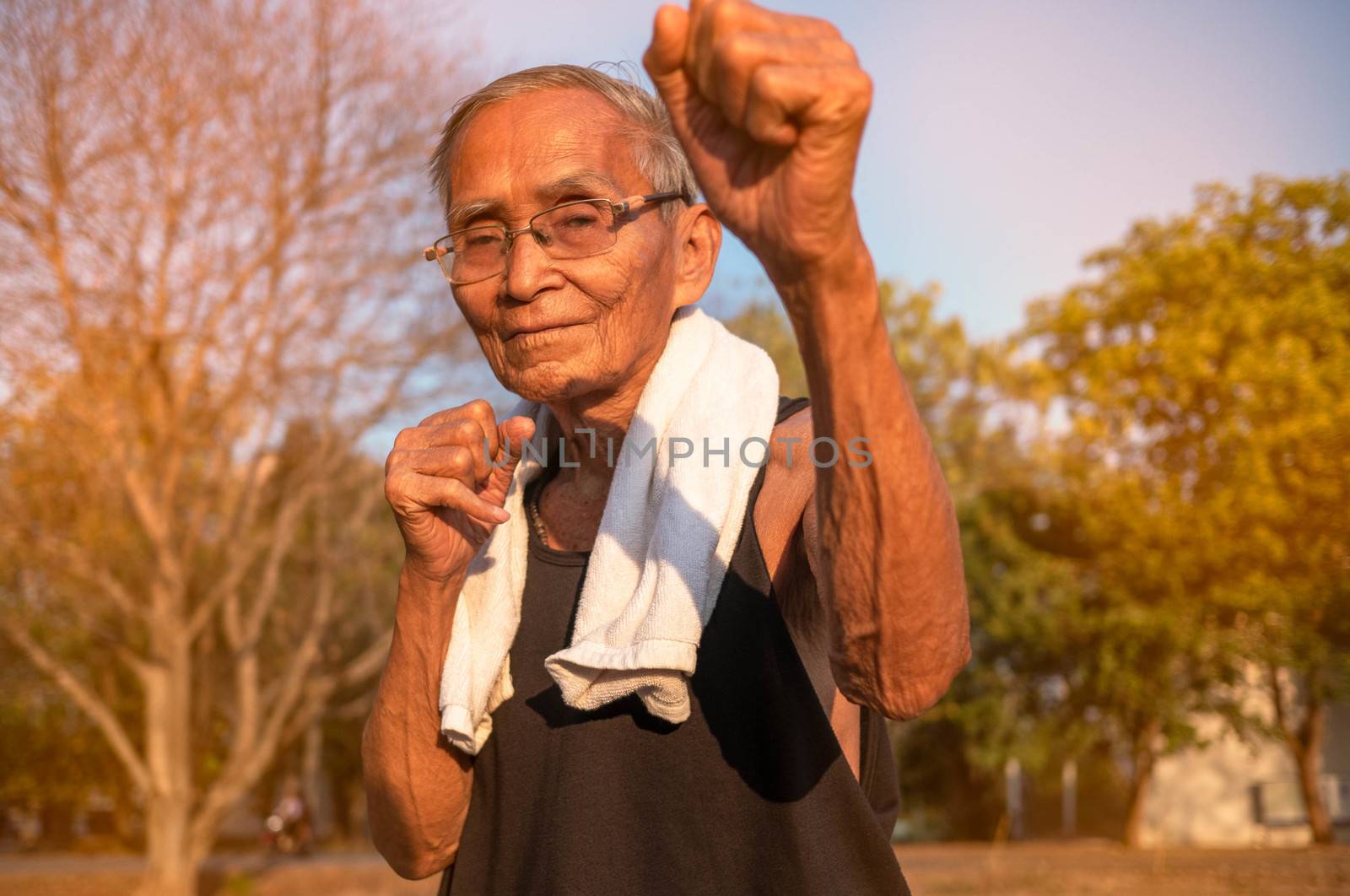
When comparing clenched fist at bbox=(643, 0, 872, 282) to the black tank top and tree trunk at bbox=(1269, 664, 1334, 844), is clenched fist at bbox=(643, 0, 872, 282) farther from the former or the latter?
tree trunk at bbox=(1269, 664, 1334, 844)

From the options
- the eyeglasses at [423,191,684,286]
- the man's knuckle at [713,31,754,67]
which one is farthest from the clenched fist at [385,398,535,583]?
the man's knuckle at [713,31,754,67]

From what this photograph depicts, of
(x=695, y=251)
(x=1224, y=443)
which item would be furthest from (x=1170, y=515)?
(x=695, y=251)

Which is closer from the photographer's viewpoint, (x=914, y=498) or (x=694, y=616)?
(x=914, y=498)

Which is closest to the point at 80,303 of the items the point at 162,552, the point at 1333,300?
the point at 162,552

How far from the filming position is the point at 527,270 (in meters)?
1.54

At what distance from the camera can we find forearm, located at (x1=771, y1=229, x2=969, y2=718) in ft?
3.34

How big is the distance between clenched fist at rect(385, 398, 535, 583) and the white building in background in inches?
1075

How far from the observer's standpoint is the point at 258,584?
1836 centimetres

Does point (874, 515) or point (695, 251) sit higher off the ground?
point (695, 251)

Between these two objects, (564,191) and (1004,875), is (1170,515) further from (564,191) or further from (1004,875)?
(564,191)

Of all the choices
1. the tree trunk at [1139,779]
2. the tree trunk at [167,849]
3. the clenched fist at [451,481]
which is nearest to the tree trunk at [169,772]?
the tree trunk at [167,849]

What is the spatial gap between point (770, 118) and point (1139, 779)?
943 inches

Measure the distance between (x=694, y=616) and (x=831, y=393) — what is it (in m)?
0.44

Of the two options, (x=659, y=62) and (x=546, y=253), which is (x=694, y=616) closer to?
(x=546, y=253)
